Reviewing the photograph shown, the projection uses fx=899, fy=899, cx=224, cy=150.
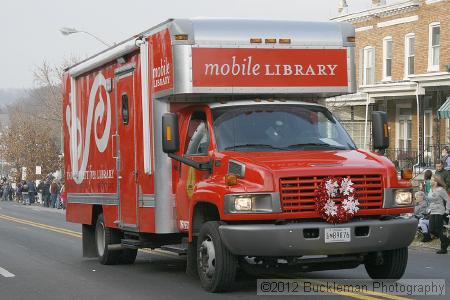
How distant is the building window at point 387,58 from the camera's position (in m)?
38.1

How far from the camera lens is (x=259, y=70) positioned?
10945 millimetres

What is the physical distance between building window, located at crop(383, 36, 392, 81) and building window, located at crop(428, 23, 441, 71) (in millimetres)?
3184

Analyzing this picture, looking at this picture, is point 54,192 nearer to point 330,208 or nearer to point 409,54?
point 409,54

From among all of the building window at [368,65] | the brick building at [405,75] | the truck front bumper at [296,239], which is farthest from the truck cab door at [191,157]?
the building window at [368,65]

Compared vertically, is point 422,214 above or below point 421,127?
below

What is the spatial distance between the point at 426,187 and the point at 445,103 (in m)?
9.99

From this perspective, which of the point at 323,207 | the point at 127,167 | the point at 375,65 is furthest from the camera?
the point at 375,65

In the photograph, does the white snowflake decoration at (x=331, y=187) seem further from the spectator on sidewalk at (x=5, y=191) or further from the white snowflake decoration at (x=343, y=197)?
the spectator on sidewalk at (x=5, y=191)

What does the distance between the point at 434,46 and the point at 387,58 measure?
3.59 meters

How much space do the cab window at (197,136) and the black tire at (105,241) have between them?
3.38 m

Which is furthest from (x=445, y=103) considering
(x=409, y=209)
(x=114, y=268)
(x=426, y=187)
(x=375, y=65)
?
(x=409, y=209)

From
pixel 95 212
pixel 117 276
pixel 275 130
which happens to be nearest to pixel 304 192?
pixel 275 130

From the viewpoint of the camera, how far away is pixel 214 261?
9922 mm

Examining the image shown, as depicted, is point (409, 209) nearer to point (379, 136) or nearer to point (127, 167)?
point (379, 136)
